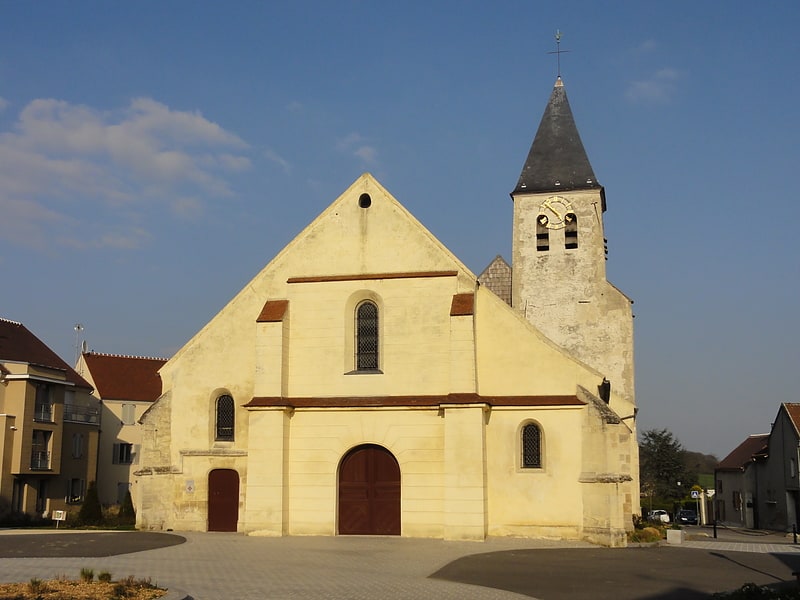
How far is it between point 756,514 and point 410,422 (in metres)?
33.5

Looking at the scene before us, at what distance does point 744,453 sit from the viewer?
57000 mm

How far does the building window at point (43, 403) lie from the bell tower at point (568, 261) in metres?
23.7

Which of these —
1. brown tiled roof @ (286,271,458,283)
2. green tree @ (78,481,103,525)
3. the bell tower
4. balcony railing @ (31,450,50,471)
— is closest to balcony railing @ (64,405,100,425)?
balcony railing @ (31,450,50,471)

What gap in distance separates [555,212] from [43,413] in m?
27.1

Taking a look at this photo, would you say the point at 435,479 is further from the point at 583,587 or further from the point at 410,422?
the point at 583,587

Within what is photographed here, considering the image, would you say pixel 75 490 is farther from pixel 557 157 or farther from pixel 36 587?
pixel 36 587

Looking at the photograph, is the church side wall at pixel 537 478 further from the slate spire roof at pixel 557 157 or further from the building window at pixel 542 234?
the slate spire roof at pixel 557 157

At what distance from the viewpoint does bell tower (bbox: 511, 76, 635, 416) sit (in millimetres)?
37750

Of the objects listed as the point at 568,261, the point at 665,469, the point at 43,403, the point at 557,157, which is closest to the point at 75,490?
the point at 43,403

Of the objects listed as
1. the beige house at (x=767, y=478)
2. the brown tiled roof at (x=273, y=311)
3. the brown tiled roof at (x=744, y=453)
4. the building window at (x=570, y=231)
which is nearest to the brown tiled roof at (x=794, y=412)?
the beige house at (x=767, y=478)

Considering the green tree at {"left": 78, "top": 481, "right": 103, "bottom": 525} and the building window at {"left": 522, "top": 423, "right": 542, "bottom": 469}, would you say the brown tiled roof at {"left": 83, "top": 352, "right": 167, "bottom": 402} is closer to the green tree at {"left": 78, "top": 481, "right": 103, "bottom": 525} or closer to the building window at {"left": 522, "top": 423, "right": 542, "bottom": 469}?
the green tree at {"left": 78, "top": 481, "right": 103, "bottom": 525}

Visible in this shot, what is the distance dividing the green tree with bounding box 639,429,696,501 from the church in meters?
55.4

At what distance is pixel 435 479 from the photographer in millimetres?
25969

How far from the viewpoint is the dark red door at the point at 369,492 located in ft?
86.9
